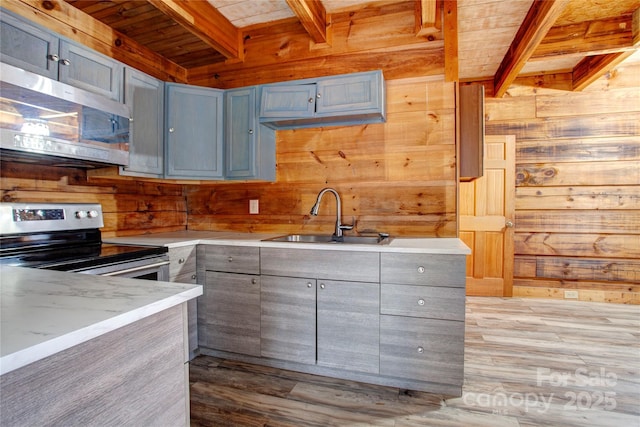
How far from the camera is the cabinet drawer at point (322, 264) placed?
2002mm

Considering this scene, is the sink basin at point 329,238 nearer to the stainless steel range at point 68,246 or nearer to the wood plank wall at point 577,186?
the stainless steel range at point 68,246

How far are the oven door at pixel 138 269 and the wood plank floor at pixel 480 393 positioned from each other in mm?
705

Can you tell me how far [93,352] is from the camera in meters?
0.66

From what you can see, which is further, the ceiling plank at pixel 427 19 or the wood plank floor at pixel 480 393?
the ceiling plank at pixel 427 19

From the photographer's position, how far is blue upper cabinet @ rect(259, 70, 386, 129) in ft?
7.51

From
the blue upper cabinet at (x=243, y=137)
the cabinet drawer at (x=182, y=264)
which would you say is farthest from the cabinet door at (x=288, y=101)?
the cabinet drawer at (x=182, y=264)

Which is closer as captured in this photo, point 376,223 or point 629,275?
point 376,223

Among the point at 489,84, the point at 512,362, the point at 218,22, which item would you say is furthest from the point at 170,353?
the point at 489,84

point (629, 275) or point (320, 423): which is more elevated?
point (629, 275)

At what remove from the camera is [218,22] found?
2.64 meters

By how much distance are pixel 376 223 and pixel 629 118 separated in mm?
3519

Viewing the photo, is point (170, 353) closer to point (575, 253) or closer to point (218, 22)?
point (218, 22)

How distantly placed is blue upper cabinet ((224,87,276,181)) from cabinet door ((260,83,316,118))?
0.36 ft

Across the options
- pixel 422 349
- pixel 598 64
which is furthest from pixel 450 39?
pixel 598 64
